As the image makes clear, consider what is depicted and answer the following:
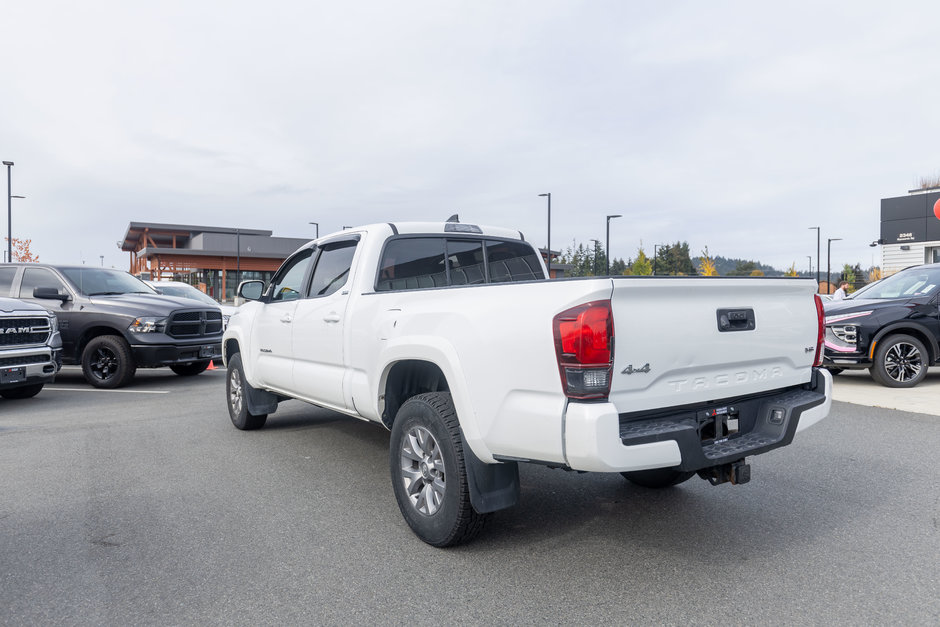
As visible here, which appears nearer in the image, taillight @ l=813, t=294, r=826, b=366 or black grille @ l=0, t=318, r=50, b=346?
taillight @ l=813, t=294, r=826, b=366

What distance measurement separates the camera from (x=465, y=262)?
5242 millimetres

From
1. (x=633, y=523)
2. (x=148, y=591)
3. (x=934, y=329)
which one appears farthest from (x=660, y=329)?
(x=934, y=329)

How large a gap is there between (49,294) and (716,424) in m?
10.5

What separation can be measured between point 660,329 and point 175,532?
3.10m

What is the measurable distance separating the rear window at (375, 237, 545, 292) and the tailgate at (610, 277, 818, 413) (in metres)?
1.75

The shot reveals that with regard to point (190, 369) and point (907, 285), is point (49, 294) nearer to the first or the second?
point (190, 369)

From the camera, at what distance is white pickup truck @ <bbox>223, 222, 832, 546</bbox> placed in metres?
2.95

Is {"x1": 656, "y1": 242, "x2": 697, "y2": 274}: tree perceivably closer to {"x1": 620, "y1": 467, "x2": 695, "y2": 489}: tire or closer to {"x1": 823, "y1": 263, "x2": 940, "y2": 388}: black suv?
{"x1": 823, "y1": 263, "x2": 940, "y2": 388}: black suv

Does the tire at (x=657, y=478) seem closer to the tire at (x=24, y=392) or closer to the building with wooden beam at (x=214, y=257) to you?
the tire at (x=24, y=392)

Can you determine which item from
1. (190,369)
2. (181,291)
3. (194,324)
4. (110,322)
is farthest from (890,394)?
(181,291)

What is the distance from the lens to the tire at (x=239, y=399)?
675 centimetres

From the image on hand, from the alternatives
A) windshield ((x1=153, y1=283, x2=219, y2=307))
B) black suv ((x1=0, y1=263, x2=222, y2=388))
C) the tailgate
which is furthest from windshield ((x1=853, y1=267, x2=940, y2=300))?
windshield ((x1=153, y1=283, x2=219, y2=307))

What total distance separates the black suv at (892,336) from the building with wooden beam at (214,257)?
38212 millimetres

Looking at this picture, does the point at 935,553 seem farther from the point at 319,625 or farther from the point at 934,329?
the point at 934,329
